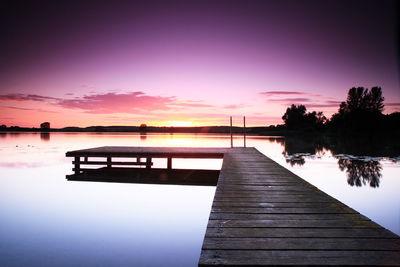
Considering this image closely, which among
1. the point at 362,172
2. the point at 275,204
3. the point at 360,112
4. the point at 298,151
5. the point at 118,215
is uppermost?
the point at 360,112

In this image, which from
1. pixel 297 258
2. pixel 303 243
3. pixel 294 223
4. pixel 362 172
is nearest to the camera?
pixel 297 258

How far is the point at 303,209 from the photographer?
3645 millimetres

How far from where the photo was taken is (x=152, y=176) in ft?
42.9

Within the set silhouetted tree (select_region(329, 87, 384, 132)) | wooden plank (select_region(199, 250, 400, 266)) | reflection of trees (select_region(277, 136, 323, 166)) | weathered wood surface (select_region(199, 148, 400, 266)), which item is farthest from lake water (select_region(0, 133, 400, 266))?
silhouetted tree (select_region(329, 87, 384, 132))

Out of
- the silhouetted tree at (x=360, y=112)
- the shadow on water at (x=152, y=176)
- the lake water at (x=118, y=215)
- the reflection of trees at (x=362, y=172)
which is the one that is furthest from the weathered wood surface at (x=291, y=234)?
the silhouetted tree at (x=360, y=112)

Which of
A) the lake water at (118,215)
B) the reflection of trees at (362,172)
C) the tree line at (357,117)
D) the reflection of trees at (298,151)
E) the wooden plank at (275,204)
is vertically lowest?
the lake water at (118,215)

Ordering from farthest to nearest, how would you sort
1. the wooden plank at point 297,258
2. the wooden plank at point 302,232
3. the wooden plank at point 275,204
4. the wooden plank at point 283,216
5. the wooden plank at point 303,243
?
1. the wooden plank at point 275,204
2. the wooden plank at point 283,216
3. the wooden plank at point 302,232
4. the wooden plank at point 303,243
5. the wooden plank at point 297,258

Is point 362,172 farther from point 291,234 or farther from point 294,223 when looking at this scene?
point 291,234

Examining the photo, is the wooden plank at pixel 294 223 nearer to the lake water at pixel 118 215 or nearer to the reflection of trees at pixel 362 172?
the lake water at pixel 118 215

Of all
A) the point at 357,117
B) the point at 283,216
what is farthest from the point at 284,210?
the point at 357,117

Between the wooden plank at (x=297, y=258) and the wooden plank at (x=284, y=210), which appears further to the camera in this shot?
the wooden plank at (x=284, y=210)

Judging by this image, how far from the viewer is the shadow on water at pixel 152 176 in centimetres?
1191

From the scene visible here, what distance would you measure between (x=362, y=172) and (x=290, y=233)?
1394 cm

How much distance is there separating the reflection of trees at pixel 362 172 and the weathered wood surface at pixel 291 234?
961cm
